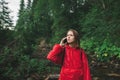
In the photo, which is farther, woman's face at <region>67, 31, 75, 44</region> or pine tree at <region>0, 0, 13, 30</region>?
pine tree at <region>0, 0, 13, 30</region>

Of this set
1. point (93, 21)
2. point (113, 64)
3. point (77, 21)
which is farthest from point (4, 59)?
point (77, 21)

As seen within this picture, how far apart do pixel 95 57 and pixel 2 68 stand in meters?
10.9

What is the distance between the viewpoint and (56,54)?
20.0 feet

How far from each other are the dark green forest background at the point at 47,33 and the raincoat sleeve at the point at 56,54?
7.23 metres

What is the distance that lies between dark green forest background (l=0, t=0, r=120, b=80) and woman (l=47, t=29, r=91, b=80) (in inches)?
285

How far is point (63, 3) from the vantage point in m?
34.1

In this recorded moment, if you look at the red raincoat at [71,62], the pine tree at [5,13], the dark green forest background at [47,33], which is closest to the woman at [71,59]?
the red raincoat at [71,62]

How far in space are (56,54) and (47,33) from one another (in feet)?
116

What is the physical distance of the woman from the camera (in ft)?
20.2

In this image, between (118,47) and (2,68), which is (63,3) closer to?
(118,47)

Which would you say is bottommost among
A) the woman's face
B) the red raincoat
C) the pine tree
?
the red raincoat

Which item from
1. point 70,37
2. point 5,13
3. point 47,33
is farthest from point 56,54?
point 47,33

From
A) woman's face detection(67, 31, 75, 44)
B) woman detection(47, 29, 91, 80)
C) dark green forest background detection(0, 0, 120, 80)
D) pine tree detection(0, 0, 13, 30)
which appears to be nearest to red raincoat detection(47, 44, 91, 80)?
woman detection(47, 29, 91, 80)

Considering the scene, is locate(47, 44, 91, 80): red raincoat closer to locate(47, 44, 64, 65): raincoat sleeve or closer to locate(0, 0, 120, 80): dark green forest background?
locate(47, 44, 64, 65): raincoat sleeve
